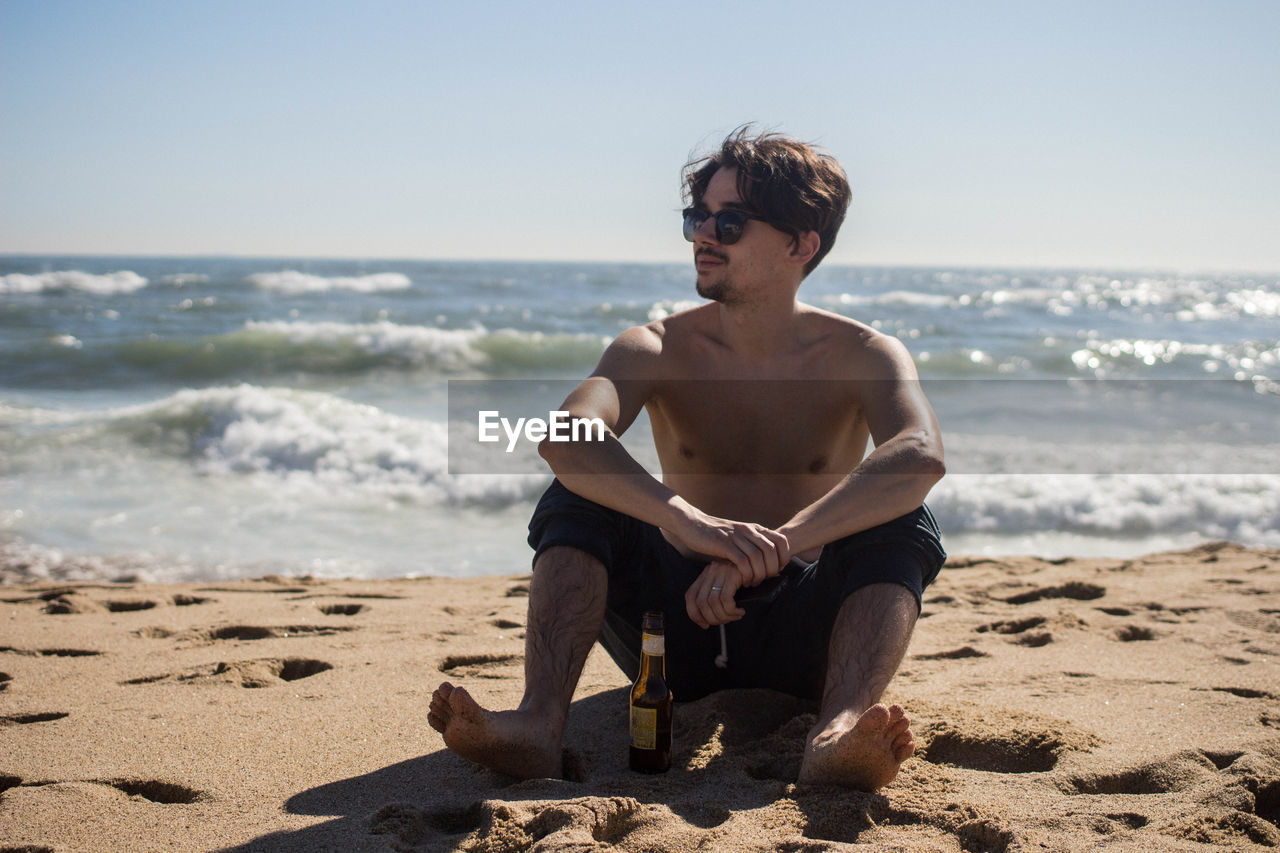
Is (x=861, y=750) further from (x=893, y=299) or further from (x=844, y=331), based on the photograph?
(x=893, y=299)

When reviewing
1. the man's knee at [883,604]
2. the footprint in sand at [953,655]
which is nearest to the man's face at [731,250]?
the man's knee at [883,604]

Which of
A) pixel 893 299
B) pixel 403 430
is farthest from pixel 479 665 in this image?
pixel 893 299

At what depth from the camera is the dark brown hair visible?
A: 2.99 m

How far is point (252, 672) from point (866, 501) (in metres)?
2.04

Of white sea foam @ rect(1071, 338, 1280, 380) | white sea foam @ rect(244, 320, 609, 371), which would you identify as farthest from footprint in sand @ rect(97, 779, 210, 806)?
white sea foam @ rect(1071, 338, 1280, 380)

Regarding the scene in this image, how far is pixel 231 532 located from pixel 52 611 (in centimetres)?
222

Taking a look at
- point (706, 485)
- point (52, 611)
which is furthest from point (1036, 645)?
point (52, 611)

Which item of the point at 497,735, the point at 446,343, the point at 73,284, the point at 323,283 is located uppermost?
the point at 323,283

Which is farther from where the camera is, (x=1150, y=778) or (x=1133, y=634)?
(x=1133, y=634)

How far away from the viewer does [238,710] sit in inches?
113

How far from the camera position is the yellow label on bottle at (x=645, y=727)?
2355mm

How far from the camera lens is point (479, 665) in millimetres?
3434

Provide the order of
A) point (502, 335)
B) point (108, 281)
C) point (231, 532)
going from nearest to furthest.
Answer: point (231, 532) < point (502, 335) < point (108, 281)

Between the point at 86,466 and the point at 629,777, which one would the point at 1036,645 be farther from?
the point at 86,466
